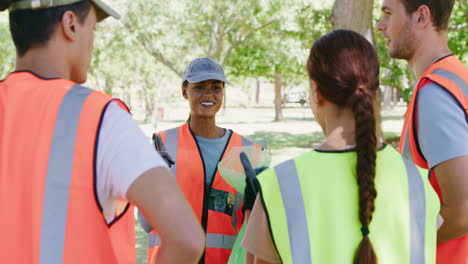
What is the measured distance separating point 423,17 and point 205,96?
1.68m

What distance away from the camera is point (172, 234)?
1.55 meters

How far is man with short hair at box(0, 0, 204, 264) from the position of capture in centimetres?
154

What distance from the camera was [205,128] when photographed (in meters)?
3.70

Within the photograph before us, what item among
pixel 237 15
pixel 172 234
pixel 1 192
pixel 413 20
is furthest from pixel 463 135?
pixel 237 15

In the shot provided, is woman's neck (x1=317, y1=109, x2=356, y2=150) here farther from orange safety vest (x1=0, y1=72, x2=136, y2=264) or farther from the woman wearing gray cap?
the woman wearing gray cap

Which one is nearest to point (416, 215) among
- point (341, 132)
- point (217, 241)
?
point (341, 132)

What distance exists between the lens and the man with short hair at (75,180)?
60.5 inches

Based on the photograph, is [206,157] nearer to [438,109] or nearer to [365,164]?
[438,109]

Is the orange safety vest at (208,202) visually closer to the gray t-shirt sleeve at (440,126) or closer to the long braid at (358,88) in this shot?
the gray t-shirt sleeve at (440,126)

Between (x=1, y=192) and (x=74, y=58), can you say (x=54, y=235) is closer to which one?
(x=1, y=192)

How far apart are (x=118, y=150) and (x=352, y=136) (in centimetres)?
80

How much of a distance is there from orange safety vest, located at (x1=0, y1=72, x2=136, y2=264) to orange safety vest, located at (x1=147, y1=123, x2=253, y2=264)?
169 cm

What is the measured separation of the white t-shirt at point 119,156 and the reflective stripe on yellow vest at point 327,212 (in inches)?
17.8

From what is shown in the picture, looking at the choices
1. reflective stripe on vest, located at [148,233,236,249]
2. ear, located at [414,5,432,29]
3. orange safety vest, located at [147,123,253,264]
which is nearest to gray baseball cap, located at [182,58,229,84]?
orange safety vest, located at [147,123,253,264]
